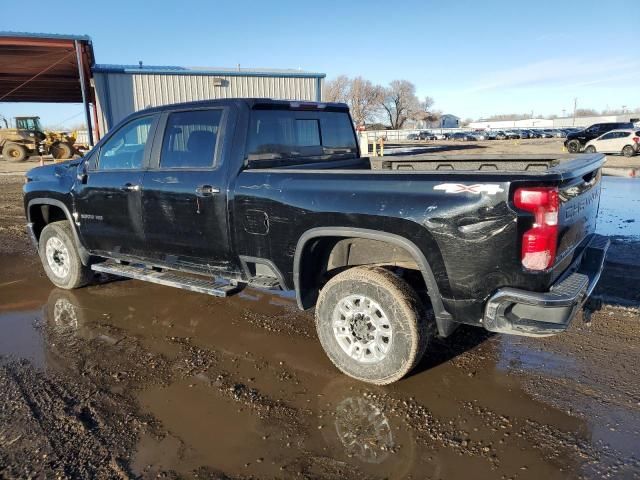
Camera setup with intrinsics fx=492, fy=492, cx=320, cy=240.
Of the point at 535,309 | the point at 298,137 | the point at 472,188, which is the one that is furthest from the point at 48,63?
the point at 535,309

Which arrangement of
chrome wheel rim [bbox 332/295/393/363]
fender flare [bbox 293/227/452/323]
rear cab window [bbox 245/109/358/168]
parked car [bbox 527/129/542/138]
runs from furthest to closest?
1. parked car [bbox 527/129/542/138]
2. rear cab window [bbox 245/109/358/168]
3. chrome wheel rim [bbox 332/295/393/363]
4. fender flare [bbox 293/227/452/323]

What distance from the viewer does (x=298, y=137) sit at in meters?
4.59

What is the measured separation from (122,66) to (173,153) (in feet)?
60.9

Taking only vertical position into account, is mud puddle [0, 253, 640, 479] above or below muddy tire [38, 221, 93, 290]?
below

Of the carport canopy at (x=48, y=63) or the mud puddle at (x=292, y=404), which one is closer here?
the mud puddle at (x=292, y=404)

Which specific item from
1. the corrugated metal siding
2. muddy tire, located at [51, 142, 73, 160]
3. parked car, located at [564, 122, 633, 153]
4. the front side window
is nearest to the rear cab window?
the front side window

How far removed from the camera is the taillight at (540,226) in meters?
2.74

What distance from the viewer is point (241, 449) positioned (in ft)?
9.41

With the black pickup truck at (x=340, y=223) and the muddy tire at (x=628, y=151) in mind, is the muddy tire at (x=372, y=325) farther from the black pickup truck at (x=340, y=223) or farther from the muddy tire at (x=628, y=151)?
the muddy tire at (x=628, y=151)

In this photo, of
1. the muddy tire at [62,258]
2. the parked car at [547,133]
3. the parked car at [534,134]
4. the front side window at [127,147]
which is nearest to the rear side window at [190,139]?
the front side window at [127,147]

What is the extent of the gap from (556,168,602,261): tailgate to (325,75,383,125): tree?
276 ft

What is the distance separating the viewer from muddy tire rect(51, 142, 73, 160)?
2955cm

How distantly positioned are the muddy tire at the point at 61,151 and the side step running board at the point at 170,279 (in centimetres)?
2809

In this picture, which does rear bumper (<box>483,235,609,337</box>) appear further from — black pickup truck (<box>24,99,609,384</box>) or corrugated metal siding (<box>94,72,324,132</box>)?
corrugated metal siding (<box>94,72,324,132</box>)
